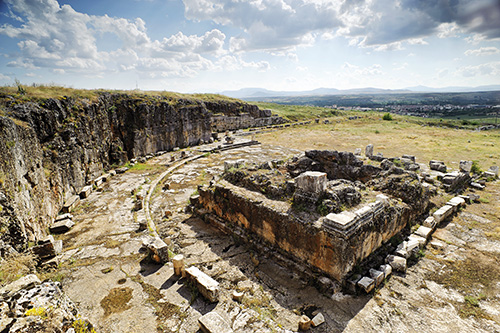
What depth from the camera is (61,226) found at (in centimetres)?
833

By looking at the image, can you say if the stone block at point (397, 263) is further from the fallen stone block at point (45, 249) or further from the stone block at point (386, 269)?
the fallen stone block at point (45, 249)

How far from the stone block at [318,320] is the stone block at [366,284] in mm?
1334

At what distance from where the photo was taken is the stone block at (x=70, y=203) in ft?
31.5

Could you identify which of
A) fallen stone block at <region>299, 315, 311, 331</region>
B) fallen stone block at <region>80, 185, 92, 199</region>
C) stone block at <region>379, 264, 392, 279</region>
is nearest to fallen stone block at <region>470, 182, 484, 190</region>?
stone block at <region>379, 264, 392, 279</region>

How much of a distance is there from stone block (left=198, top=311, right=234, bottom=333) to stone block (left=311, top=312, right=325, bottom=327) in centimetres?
166

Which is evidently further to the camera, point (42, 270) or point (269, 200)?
point (269, 200)

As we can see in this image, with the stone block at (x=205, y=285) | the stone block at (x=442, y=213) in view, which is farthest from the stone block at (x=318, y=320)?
the stone block at (x=442, y=213)

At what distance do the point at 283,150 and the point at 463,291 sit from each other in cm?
1701

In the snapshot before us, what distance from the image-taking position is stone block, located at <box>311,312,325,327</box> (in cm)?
481

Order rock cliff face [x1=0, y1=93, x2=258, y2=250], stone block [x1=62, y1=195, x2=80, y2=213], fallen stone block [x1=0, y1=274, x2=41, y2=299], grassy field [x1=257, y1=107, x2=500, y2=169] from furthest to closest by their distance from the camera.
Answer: grassy field [x1=257, y1=107, x2=500, y2=169]
stone block [x1=62, y1=195, x2=80, y2=213]
rock cliff face [x1=0, y1=93, x2=258, y2=250]
fallen stone block [x1=0, y1=274, x2=41, y2=299]

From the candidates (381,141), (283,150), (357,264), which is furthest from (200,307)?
(381,141)

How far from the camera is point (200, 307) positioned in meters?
5.29

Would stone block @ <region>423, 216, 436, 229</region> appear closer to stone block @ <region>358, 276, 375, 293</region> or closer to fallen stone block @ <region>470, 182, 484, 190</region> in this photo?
stone block @ <region>358, 276, 375, 293</region>

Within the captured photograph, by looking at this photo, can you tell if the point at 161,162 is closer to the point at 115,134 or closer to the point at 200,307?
the point at 115,134
